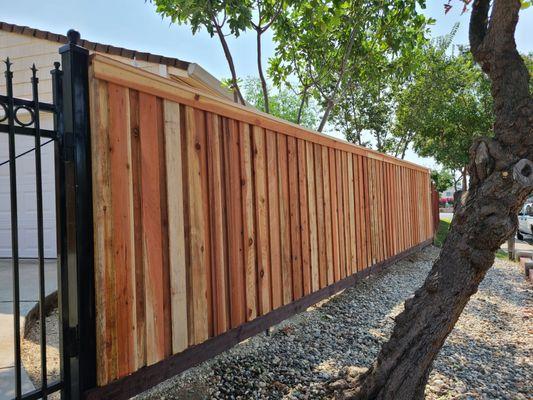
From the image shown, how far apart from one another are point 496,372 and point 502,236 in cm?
162

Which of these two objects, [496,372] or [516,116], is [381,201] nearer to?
[496,372]

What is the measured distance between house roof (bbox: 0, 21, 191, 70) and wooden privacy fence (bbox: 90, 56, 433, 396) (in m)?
2.40

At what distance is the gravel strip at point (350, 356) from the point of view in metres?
2.81

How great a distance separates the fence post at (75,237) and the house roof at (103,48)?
140 inches

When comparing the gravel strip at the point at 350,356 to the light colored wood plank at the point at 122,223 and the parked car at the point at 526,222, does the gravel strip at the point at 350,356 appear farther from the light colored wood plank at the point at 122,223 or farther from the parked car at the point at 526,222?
the parked car at the point at 526,222

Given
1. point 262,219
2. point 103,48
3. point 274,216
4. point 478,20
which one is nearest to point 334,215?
point 274,216

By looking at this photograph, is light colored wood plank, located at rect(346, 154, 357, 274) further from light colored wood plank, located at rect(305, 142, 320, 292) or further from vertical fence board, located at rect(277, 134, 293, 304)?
vertical fence board, located at rect(277, 134, 293, 304)

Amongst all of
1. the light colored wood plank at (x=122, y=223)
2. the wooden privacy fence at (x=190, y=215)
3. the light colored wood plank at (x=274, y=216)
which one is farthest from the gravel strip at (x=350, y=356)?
the light colored wood plank at (x=122, y=223)

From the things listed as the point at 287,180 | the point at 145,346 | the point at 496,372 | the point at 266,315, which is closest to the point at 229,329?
the point at 266,315

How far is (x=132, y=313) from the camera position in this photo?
2.15 metres

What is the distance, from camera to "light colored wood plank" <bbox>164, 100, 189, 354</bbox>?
243cm

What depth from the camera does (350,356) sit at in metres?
3.45

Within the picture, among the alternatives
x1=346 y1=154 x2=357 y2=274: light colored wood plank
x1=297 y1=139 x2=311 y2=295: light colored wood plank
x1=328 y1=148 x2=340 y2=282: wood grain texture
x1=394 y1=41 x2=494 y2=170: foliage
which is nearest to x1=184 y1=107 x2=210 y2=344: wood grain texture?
x1=297 y1=139 x2=311 y2=295: light colored wood plank

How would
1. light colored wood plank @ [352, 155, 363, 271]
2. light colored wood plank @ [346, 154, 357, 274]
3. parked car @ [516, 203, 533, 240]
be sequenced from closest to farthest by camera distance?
1. light colored wood plank @ [346, 154, 357, 274]
2. light colored wood plank @ [352, 155, 363, 271]
3. parked car @ [516, 203, 533, 240]
